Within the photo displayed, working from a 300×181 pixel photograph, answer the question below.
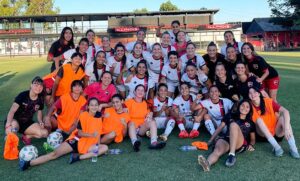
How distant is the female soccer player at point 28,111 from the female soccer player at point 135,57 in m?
1.98

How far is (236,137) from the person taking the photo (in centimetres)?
438

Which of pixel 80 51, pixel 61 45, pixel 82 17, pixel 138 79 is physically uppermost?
pixel 82 17

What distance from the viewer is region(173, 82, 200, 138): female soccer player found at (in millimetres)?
5715

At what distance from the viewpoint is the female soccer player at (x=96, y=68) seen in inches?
250

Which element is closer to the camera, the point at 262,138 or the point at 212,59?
the point at 262,138

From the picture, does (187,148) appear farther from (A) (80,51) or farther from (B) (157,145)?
(A) (80,51)

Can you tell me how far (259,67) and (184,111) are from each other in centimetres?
174

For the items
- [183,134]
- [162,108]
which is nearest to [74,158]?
[183,134]

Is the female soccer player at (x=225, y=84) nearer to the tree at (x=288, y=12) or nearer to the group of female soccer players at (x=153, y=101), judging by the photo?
the group of female soccer players at (x=153, y=101)

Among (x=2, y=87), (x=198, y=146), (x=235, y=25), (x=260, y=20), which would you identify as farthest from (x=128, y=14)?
(x=198, y=146)

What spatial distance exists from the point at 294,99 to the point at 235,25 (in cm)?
4421

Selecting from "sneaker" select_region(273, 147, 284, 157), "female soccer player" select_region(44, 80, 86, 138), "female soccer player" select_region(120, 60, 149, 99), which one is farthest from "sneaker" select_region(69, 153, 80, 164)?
"sneaker" select_region(273, 147, 284, 157)

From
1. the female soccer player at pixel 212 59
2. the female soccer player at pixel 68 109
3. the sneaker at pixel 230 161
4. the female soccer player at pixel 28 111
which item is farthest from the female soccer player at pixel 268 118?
the female soccer player at pixel 28 111

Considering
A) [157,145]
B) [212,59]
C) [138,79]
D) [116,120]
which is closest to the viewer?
[157,145]
